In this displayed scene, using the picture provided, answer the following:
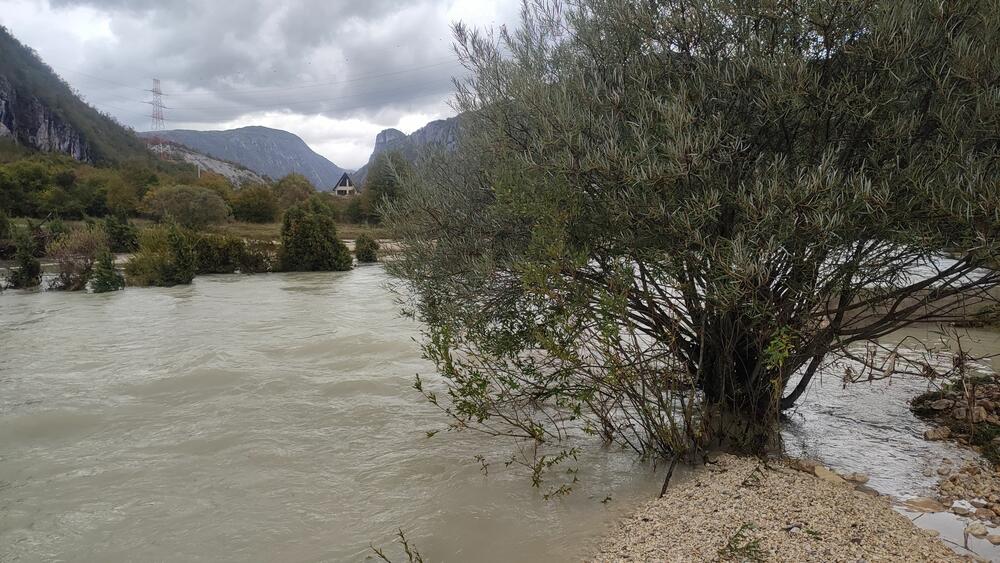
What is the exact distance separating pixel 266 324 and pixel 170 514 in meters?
8.20

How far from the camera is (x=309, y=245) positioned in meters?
22.8

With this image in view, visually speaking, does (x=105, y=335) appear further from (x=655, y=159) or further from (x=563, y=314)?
(x=655, y=159)

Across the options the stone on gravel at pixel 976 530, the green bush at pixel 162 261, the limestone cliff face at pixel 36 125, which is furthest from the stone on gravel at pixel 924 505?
the limestone cliff face at pixel 36 125

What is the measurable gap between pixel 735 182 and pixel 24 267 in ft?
67.1

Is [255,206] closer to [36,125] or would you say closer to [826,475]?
[826,475]

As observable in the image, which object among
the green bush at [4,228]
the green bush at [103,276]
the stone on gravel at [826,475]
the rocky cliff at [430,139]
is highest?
the rocky cliff at [430,139]

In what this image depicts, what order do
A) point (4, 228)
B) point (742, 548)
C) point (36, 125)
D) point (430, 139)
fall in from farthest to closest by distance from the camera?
point (36, 125) → point (4, 228) → point (430, 139) → point (742, 548)

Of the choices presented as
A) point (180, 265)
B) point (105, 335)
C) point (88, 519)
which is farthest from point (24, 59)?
point (88, 519)

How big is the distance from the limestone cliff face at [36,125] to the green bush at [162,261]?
68.0 metres

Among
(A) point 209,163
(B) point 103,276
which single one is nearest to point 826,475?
(B) point 103,276

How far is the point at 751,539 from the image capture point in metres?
3.25

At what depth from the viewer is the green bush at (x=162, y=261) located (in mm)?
18016

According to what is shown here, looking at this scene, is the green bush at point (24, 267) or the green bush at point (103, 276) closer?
the green bush at point (103, 276)

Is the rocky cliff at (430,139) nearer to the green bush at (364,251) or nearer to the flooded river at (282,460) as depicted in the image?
the flooded river at (282,460)
